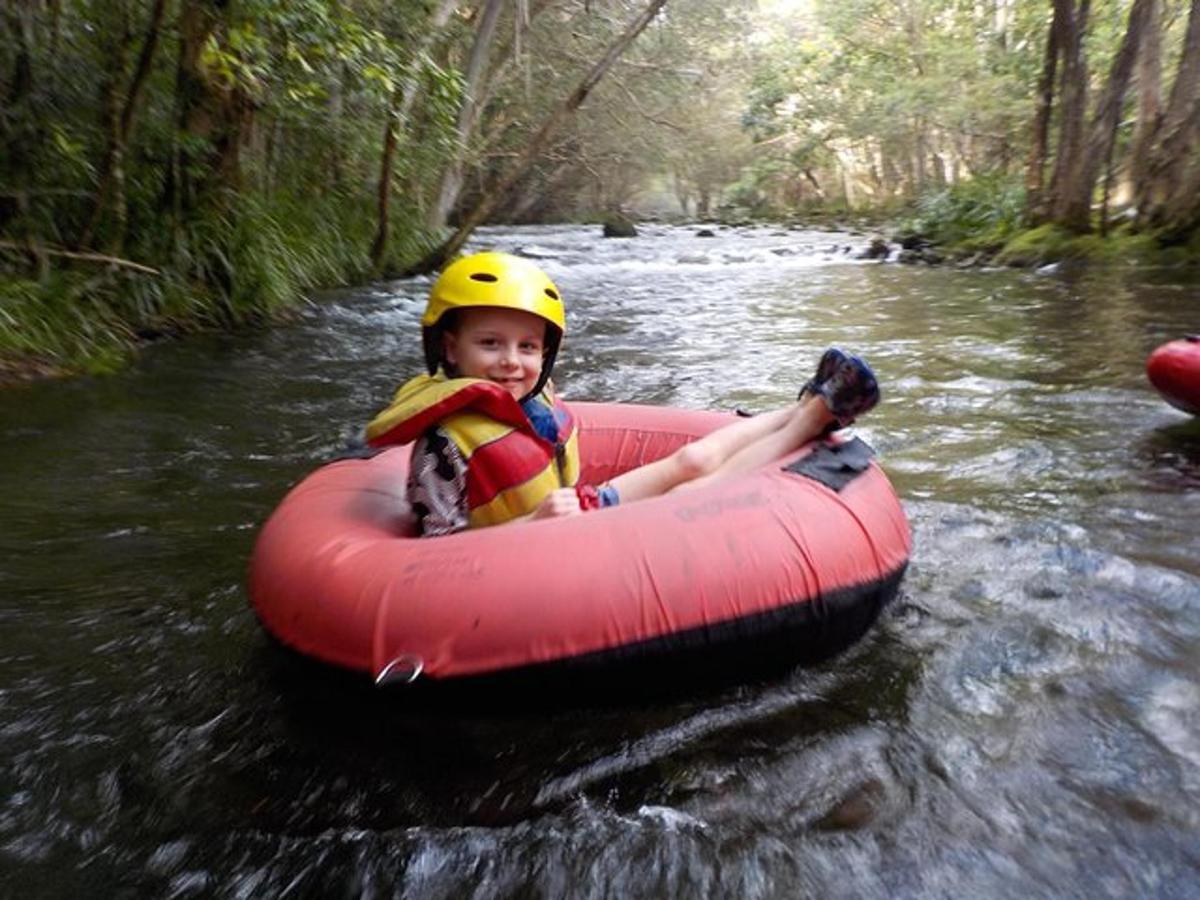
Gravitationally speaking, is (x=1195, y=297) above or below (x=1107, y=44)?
below

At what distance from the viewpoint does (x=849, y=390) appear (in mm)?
2602

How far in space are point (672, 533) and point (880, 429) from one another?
8.69 ft

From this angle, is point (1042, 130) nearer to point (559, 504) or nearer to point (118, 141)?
point (118, 141)

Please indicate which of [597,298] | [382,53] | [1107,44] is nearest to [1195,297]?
[597,298]

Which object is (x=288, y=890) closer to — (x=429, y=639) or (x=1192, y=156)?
(x=429, y=639)

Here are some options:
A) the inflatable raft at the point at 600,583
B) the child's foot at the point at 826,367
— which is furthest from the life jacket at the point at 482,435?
the child's foot at the point at 826,367

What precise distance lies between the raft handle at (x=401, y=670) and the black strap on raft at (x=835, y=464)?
1076 mm

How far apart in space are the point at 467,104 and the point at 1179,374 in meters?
9.17

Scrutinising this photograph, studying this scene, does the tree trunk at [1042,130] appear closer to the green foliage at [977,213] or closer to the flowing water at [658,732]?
the green foliage at [977,213]

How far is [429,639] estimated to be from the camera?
1.94 metres

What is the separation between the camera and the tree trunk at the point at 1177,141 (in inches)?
356

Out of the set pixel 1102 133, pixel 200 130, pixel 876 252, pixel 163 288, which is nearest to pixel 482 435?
pixel 163 288

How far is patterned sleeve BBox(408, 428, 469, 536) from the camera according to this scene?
248cm

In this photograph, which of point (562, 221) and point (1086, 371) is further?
point (562, 221)
